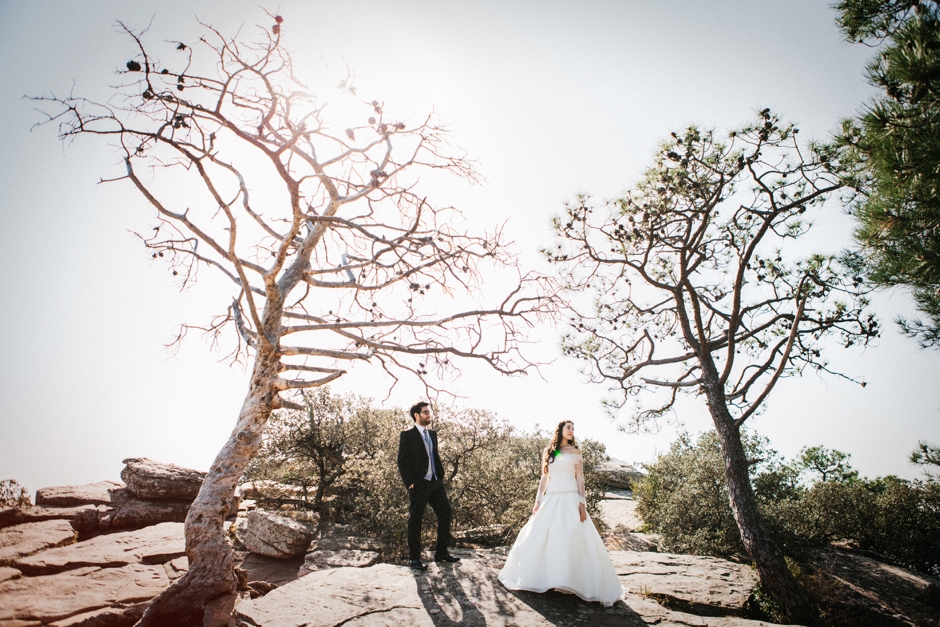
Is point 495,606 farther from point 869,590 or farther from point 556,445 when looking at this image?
point 869,590

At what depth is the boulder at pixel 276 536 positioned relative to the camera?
973 cm

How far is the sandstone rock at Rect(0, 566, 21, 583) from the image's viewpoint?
4484 millimetres

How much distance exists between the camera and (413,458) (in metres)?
6.39

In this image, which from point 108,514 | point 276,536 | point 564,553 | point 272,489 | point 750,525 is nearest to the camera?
point 564,553

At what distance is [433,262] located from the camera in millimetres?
5582

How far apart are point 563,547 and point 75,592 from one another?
231 inches

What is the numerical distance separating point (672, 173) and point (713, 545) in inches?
388

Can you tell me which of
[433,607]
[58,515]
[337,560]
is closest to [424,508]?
[433,607]

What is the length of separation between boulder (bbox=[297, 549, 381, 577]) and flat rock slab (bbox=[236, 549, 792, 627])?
2471 mm

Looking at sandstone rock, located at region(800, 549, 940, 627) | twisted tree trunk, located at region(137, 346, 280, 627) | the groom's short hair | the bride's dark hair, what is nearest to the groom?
the groom's short hair

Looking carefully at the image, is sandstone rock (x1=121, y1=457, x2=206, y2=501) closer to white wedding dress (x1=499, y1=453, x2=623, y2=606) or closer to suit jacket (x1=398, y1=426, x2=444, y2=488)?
suit jacket (x1=398, y1=426, x2=444, y2=488)

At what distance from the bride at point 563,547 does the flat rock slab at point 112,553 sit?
221 inches

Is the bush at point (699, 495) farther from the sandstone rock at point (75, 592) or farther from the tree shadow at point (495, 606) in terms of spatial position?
the sandstone rock at point (75, 592)

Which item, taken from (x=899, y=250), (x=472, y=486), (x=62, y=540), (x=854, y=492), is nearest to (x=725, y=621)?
(x=899, y=250)
